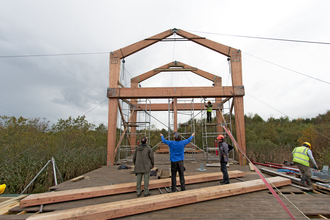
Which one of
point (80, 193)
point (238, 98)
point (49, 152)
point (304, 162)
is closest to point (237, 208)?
point (304, 162)

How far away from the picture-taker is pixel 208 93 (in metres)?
9.83

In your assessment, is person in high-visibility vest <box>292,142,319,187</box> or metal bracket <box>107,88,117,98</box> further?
metal bracket <box>107,88,117,98</box>

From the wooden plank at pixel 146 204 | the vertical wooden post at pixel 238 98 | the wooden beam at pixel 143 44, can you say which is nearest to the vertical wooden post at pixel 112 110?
the wooden beam at pixel 143 44

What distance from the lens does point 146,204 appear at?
330 cm

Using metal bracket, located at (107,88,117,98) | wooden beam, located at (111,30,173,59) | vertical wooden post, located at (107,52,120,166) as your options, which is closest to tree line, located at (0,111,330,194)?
vertical wooden post, located at (107,52,120,166)

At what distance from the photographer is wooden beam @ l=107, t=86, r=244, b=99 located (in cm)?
972

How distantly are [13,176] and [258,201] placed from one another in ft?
25.4

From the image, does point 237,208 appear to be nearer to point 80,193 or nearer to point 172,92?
point 80,193

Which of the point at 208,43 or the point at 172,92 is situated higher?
the point at 208,43

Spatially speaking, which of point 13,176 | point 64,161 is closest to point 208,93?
point 64,161

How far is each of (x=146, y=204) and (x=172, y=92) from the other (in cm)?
739

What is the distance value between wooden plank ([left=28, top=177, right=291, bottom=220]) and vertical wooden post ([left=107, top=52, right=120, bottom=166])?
6263mm

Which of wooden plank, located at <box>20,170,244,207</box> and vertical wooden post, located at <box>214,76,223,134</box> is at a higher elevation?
vertical wooden post, located at <box>214,76,223,134</box>

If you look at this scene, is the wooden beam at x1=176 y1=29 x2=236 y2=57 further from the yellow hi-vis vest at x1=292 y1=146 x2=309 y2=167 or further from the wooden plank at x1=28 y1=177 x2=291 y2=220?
the wooden plank at x1=28 y1=177 x2=291 y2=220
